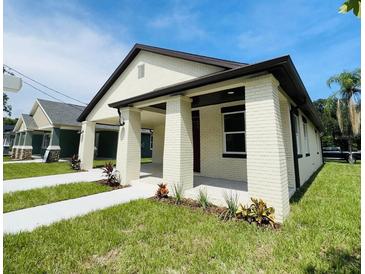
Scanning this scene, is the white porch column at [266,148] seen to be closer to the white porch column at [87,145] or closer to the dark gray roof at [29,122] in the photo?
the white porch column at [87,145]

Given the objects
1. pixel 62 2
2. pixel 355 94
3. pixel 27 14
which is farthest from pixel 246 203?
pixel 355 94

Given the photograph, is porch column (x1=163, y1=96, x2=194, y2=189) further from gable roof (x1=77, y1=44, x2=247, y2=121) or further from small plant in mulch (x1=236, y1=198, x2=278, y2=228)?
small plant in mulch (x1=236, y1=198, x2=278, y2=228)

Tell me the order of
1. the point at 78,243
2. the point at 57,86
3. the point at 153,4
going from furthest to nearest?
the point at 57,86
the point at 153,4
the point at 78,243

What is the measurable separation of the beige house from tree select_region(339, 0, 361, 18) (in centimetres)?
278

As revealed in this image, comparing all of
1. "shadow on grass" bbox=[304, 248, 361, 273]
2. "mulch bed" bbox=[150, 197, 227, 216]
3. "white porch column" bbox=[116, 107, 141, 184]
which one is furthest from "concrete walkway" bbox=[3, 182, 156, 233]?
"shadow on grass" bbox=[304, 248, 361, 273]

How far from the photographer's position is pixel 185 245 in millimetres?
3186

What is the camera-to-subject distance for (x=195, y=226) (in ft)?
12.8

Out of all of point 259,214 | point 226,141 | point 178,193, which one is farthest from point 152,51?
point 259,214

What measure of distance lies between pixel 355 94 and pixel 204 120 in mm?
19230

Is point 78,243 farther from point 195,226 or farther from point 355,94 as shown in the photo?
point 355,94

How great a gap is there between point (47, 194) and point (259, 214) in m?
6.38

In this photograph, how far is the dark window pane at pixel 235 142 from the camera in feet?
25.0

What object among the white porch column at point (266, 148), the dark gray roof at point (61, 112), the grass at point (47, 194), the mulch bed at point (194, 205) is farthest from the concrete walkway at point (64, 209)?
the dark gray roof at point (61, 112)

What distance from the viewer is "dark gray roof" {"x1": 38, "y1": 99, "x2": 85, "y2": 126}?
625 inches
